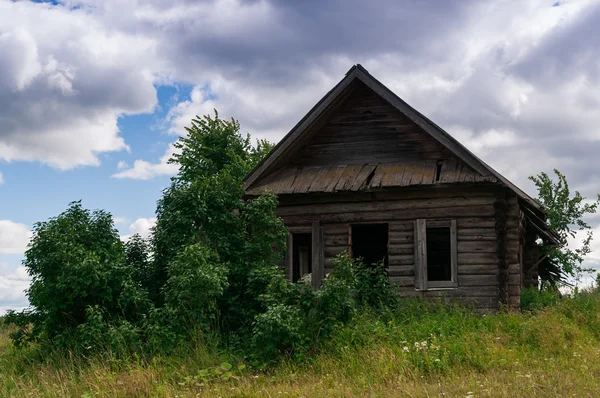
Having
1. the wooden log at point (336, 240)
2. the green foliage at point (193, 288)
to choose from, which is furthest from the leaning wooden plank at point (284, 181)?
the green foliage at point (193, 288)

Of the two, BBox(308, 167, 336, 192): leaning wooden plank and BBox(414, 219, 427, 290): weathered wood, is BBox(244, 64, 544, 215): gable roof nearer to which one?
BBox(308, 167, 336, 192): leaning wooden plank

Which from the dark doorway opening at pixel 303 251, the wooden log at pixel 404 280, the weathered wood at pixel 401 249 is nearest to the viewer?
the wooden log at pixel 404 280

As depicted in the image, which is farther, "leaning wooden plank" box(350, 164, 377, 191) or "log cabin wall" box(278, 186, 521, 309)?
"leaning wooden plank" box(350, 164, 377, 191)

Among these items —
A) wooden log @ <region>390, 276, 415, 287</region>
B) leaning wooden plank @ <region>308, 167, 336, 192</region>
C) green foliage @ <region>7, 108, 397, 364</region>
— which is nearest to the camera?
green foliage @ <region>7, 108, 397, 364</region>

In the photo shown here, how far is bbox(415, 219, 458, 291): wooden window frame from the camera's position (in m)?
15.5

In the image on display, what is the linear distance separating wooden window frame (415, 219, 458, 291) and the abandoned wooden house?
0.9 inches

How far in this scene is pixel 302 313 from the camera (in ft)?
39.4

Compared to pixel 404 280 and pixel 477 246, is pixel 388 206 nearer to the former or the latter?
pixel 404 280

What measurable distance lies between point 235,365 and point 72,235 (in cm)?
440

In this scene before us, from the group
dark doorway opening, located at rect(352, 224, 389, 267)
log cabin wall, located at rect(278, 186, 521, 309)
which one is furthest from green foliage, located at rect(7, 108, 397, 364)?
dark doorway opening, located at rect(352, 224, 389, 267)

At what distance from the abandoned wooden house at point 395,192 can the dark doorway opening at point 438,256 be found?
18.2 feet

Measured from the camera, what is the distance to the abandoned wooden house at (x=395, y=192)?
1530 centimetres

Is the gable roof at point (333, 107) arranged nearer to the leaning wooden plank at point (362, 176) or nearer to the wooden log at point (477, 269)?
the leaning wooden plank at point (362, 176)

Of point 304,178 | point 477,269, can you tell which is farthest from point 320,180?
point 477,269
